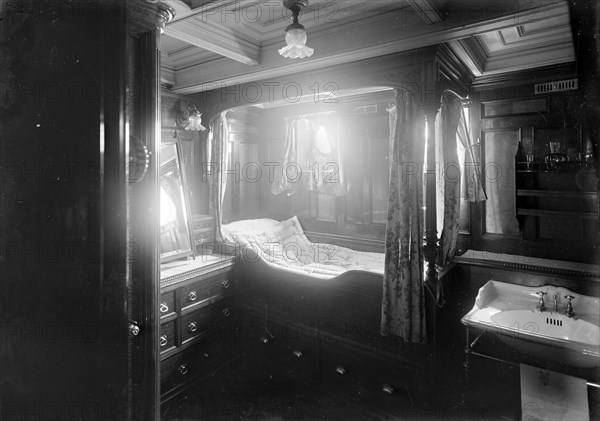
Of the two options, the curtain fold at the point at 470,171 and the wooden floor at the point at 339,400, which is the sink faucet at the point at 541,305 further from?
the curtain fold at the point at 470,171

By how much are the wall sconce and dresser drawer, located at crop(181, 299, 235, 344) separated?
5.55 feet

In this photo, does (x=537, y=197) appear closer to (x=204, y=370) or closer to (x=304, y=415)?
(x=304, y=415)

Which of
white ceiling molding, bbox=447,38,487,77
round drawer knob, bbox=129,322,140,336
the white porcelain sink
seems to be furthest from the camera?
white ceiling molding, bbox=447,38,487,77

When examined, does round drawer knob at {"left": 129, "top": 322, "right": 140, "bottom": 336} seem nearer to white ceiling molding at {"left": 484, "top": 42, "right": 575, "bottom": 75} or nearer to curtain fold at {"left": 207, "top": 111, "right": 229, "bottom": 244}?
curtain fold at {"left": 207, "top": 111, "right": 229, "bottom": 244}

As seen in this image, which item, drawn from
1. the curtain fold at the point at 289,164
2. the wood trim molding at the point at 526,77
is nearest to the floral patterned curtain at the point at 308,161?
the curtain fold at the point at 289,164

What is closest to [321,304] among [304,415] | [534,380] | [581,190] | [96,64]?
[304,415]

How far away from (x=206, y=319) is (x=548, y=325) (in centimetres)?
254

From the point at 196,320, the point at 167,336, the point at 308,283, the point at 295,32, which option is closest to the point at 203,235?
the point at 196,320

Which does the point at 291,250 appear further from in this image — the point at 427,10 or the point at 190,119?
the point at 427,10

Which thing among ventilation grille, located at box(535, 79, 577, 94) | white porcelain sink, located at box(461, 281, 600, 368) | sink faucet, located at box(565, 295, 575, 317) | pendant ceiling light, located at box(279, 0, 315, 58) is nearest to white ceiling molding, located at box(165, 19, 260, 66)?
pendant ceiling light, located at box(279, 0, 315, 58)

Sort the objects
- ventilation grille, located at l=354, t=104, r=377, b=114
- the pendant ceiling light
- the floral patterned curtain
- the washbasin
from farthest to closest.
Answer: the floral patterned curtain, ventilation grille, located at l=354, t=104, r=377, b=114, the washbasin, the pendant ceiling light

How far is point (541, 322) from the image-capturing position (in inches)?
92.4

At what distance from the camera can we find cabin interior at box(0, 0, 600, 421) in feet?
1.96

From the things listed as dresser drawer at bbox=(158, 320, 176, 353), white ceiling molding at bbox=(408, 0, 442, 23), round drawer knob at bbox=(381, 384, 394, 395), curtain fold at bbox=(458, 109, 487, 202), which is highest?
white ceiling molding at bbox=(408, 0, 442, 23)
